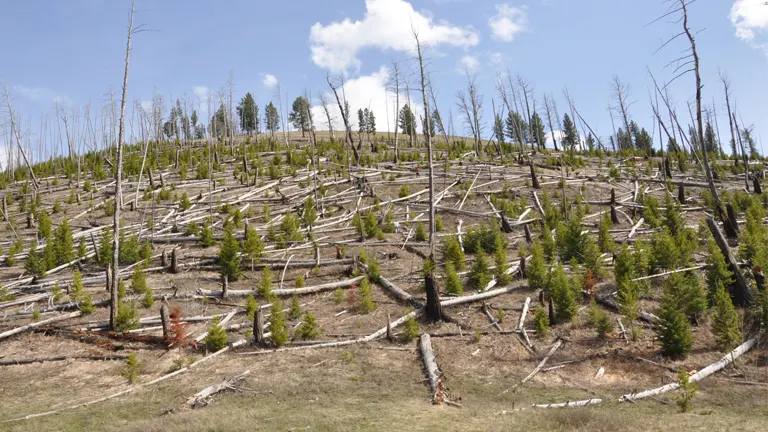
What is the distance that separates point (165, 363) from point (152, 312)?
3.28 metres

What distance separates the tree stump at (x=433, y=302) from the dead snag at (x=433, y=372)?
1.09 metres

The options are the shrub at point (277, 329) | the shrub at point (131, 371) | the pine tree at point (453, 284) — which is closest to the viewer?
the shrub at point (131, 371)

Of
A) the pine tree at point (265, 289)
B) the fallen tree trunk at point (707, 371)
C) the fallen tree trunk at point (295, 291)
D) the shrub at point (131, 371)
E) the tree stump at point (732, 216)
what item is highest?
the tree stump at point (732, 216)

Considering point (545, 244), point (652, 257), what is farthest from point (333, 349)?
point (652, 257)

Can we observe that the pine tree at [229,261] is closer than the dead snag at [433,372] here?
No

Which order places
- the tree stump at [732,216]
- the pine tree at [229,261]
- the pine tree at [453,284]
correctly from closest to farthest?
the pine tree at [453,284], the pine tree at [229,261], the tree stump at [732,216]

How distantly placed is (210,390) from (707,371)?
9306 mm

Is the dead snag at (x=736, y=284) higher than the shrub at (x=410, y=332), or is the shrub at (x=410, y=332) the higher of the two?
the dead snag at (x=736, y=284)

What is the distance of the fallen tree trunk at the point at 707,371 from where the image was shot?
800 cm

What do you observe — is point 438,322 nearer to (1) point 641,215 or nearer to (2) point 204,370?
(2) point 204,370

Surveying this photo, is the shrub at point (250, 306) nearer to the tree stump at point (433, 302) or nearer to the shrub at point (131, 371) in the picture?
the shrub at point (131, 371)

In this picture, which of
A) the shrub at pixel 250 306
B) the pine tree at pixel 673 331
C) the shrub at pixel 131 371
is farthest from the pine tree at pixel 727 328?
the shrub at pixel 131 371

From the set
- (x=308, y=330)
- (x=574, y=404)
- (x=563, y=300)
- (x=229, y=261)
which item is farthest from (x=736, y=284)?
(x=229, y=261)

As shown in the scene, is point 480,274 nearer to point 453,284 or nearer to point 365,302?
point 453,284
